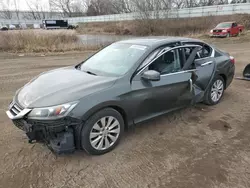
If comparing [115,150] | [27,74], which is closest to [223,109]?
[115,150]

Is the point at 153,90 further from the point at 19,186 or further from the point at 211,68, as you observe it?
the point at 19,186

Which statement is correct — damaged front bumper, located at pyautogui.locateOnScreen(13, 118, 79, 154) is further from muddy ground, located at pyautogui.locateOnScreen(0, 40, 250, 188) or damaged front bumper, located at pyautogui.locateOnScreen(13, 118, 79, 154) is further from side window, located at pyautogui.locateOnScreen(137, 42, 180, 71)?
side window, located at pyautogui.locateOnScreen(137, 42, 180, 71)

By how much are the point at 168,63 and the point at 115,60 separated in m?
0.91

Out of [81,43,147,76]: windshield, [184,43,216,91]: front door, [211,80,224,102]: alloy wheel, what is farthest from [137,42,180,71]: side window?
[211,80,224,102]: alloy wheel

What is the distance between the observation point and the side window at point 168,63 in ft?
11.5

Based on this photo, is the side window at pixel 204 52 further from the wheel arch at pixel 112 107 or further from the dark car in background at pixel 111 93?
the wheel arch at pixel 112 107

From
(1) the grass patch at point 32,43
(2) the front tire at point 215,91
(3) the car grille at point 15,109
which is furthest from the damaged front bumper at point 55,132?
(1) the grass patch at point 32,43

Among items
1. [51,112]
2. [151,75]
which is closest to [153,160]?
[151,75]

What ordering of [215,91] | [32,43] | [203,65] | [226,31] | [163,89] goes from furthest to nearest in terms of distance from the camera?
Result: [226,31] < [32,43] < [215,91] < [203,65] < [163,89]

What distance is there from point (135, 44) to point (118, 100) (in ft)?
4.23

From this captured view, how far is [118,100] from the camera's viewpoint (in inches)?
118

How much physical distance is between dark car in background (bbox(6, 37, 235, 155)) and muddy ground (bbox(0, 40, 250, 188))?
0.28 metres

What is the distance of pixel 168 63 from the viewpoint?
3.70m

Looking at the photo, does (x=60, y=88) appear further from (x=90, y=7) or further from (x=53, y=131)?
(x=90, y=7)
